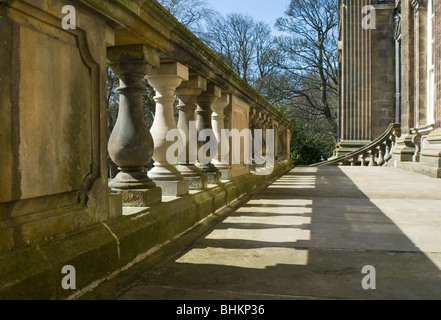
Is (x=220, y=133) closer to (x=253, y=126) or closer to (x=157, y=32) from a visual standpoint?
(x=157, y=32)

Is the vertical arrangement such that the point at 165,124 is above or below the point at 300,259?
above

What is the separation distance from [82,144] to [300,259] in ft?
4.56

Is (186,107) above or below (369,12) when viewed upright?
below

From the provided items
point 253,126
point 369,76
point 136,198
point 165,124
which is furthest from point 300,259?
point 369,76

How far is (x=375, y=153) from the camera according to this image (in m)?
18.0

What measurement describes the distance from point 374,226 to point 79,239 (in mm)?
2529

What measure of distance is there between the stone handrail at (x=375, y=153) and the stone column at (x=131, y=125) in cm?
1448

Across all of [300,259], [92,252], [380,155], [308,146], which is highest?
[308,146]

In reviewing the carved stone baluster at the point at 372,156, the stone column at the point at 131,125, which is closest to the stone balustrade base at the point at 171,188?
the stone column at the point at 131,125

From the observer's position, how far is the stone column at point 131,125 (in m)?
2.99

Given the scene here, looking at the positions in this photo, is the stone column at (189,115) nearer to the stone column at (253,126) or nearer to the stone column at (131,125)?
the stone column at (131,125)
